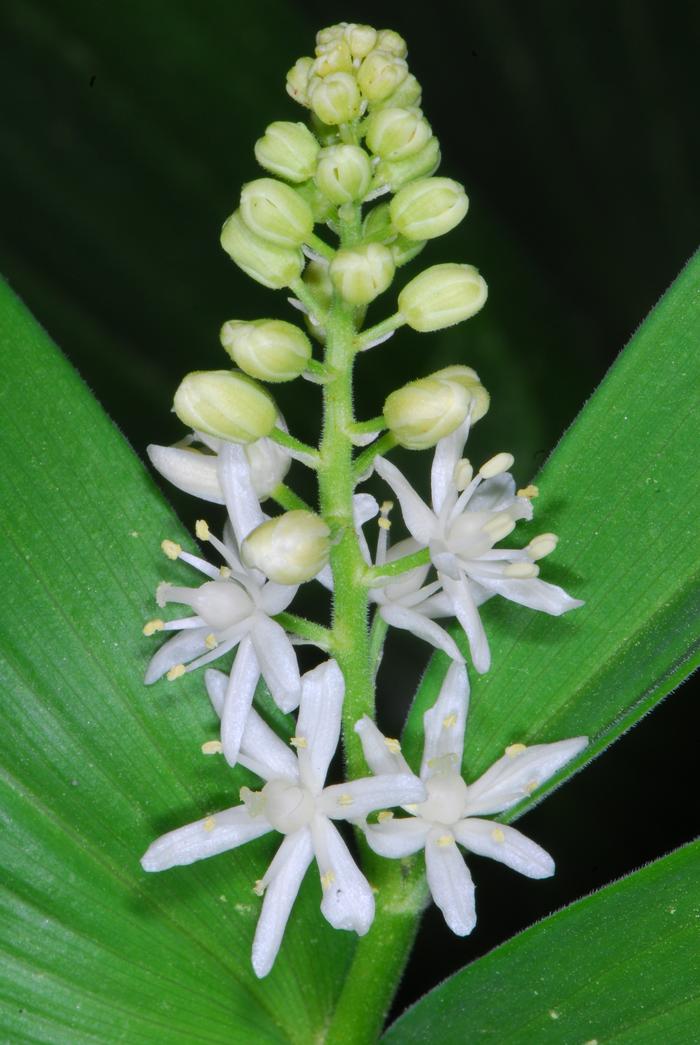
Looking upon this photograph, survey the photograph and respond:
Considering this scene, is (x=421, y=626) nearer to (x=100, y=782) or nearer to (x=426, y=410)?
(x=426, y=410)

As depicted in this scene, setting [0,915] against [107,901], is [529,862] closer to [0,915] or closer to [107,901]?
[107,901]

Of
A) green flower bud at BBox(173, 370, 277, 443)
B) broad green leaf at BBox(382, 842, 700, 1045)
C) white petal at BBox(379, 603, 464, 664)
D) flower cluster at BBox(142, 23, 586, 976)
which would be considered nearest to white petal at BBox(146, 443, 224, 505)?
flower cluster at BBox(142, 23, 586, 976)

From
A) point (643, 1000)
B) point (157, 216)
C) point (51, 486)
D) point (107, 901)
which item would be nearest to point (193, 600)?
point (51, 486)

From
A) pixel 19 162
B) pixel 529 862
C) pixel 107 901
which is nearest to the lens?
pixel 529 862

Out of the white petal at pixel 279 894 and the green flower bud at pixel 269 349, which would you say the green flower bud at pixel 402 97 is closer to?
the green flower bud at pixel 269 349

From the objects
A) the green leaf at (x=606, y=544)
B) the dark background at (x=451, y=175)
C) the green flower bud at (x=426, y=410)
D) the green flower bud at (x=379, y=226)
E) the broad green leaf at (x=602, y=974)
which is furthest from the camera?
the dark background at (x=451, y=175)

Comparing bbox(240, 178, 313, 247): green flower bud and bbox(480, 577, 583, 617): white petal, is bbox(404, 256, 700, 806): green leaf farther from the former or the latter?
bbox(240, 178, 313, 247): green flower bud

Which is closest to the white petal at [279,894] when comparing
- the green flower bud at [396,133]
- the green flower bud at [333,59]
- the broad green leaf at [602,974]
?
the broad green leaf at [602,974]
